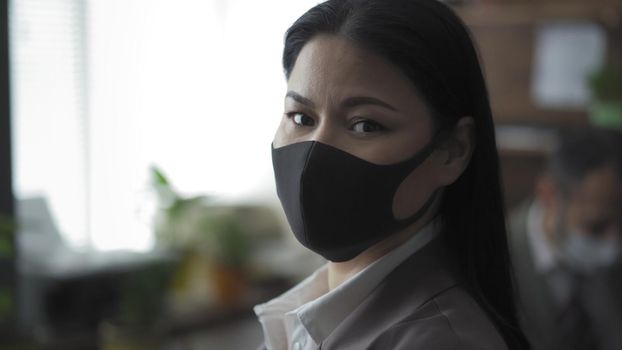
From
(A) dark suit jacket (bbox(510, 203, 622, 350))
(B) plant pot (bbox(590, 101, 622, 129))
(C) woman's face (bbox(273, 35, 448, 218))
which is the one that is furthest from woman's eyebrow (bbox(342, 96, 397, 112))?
(B) plant pot (bbox(590, 101, 622, 129))

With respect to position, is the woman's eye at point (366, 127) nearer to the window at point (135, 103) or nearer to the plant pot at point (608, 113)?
the window at point (135, 103)

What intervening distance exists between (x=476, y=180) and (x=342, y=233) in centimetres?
19

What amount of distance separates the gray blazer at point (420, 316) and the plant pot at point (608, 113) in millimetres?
1839

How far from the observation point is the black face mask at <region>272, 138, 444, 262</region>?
0.79 metres

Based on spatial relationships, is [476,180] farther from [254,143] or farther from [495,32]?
[254,143]

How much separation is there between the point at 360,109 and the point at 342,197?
0.34 feet

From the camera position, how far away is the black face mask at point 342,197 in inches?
30.9

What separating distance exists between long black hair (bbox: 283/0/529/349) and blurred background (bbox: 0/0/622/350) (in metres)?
1.23

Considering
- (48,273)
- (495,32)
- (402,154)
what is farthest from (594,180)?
(48,273)

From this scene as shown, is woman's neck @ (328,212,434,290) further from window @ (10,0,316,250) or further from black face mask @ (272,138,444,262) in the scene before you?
window @ (10,0,316,250)

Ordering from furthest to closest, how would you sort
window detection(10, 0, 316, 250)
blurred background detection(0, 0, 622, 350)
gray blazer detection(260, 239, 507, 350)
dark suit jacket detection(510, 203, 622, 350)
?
window detection(10, 0, 316, 250)
blurred background detection(0, 0, 622, 350)
dark suit jacket detection(510, 203, 622, 350)
gray blazer detection(260, 239, 507, 350)

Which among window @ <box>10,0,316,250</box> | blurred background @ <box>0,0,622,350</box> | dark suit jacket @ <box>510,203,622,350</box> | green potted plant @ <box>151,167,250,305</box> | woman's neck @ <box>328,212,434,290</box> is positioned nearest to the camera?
woman's neck @ <box>328,212,434,290</box>

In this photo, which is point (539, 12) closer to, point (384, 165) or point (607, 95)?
point (607, 95)

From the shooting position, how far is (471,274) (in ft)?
2.89
